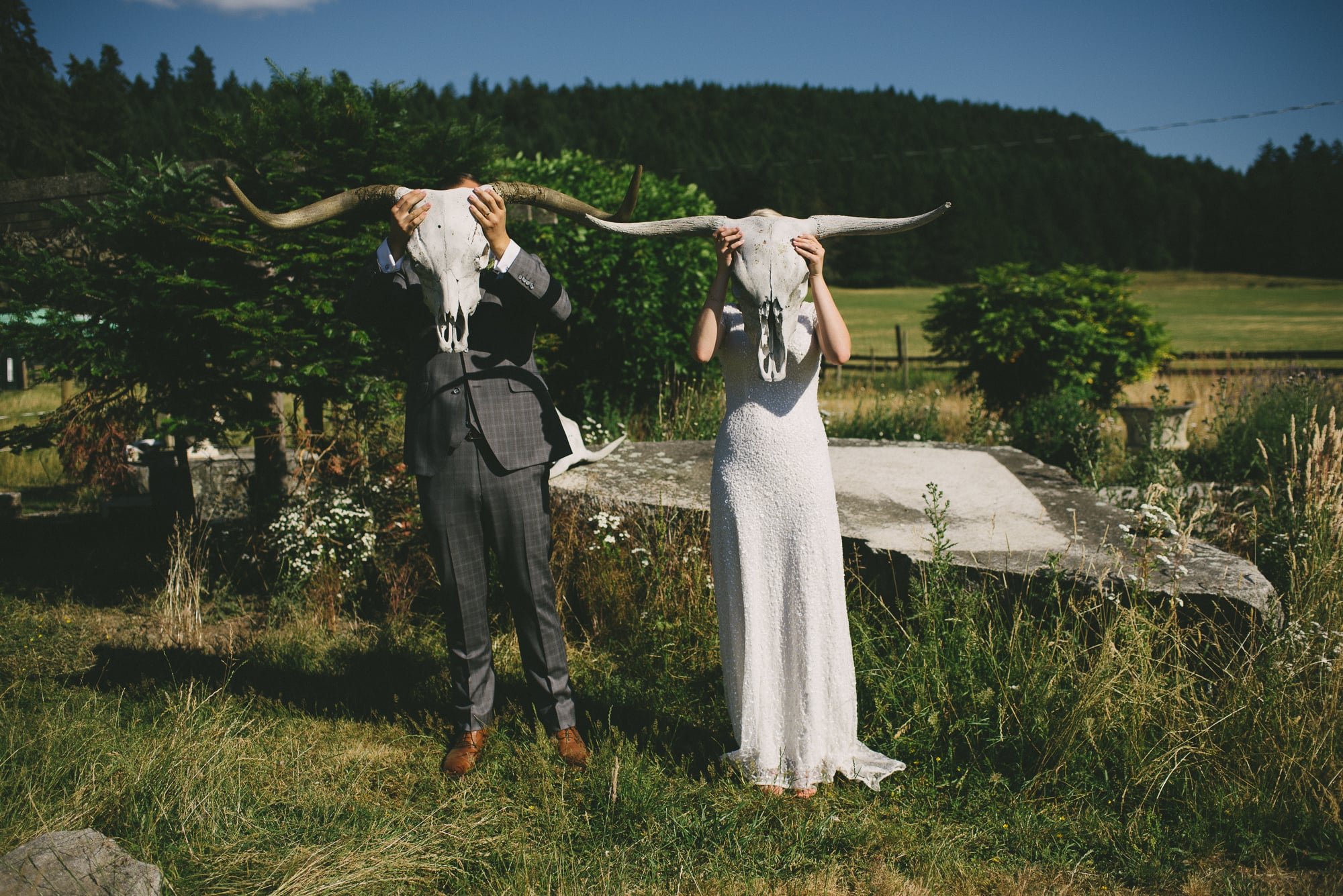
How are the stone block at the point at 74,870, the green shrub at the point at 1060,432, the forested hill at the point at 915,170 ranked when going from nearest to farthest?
the stone block at the point at 74,870, the green shrub at the point at 1060,432, the forested hill at the point at 915,170

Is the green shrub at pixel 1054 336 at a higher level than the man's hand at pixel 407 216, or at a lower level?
lower

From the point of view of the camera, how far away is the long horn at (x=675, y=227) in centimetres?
330

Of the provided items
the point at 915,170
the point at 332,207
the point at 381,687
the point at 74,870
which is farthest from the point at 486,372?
the point at 915,170

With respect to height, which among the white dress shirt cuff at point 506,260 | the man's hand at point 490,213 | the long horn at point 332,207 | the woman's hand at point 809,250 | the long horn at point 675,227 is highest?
the long horn at point 332,207

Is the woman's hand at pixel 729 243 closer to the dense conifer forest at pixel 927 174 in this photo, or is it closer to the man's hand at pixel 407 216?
the man's hand at pixel 407 216

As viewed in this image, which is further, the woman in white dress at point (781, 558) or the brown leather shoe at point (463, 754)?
the brown leather shoe at point (463, 754)

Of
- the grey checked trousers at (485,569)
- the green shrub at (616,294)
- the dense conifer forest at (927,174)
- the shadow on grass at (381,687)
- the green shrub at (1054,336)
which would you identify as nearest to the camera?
the grey checked trousers at (485,569)

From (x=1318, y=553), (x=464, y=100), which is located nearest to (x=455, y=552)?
(x=1318, y=553)

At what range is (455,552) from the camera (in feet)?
11.9

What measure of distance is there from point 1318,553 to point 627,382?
6288 millimetres

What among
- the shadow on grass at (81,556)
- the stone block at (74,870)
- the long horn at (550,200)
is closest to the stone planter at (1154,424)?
the long horn at (550,200)

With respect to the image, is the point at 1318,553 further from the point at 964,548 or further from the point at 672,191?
the point at 672,191

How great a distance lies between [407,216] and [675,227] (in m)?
1.04

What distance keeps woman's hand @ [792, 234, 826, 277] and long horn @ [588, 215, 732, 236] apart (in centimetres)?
31
